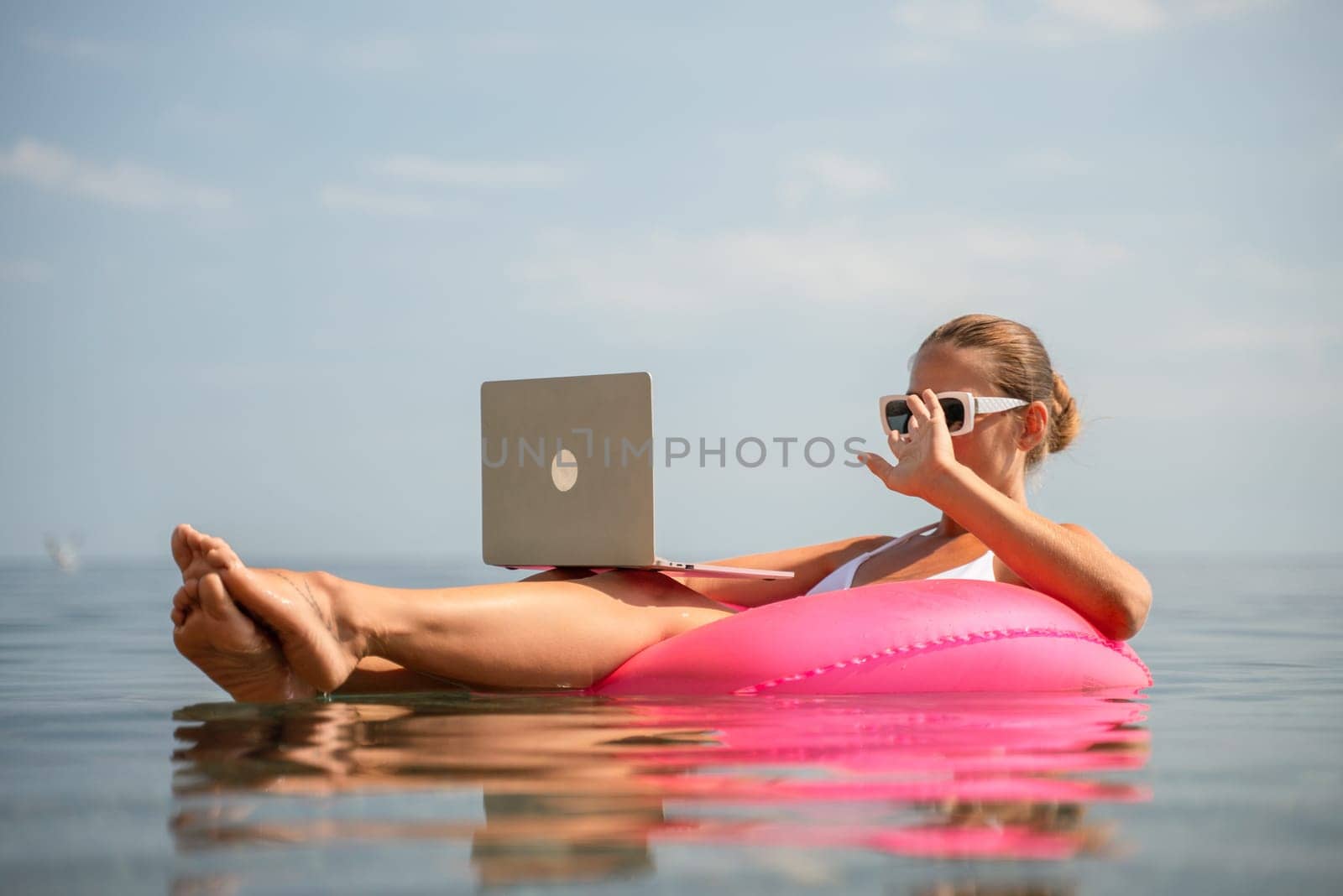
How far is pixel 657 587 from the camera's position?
284cm

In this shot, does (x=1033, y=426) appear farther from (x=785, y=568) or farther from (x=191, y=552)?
(x=191, y=552)

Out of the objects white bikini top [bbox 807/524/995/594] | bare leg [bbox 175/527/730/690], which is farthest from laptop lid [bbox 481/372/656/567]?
white bikini top [bbox 807/524/995/594]

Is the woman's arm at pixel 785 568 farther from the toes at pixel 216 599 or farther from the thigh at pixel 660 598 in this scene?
the toes at pixel 216 599

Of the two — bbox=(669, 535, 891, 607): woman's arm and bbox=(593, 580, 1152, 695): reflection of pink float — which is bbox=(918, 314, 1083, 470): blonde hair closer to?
bbox=(669, 535, 891, 607): woman's arm

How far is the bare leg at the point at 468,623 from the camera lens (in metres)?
2.18

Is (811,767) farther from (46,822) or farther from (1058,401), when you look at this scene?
(1058,401)

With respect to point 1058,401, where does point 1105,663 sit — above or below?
below

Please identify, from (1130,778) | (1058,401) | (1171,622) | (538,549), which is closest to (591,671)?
(538,549)

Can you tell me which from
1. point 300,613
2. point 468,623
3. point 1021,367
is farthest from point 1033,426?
point 300,613

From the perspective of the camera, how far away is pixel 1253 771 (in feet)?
5.94

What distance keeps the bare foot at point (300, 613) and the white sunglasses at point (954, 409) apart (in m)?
1.37

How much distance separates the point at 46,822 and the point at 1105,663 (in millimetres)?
2079

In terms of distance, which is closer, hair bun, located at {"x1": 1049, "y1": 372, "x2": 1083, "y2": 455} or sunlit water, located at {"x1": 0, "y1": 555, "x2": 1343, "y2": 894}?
sunlit water, located at {"x1": 0, "y1": 555, "x2": 1343, "y2": 894}

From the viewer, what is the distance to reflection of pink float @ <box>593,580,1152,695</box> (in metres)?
2.58
